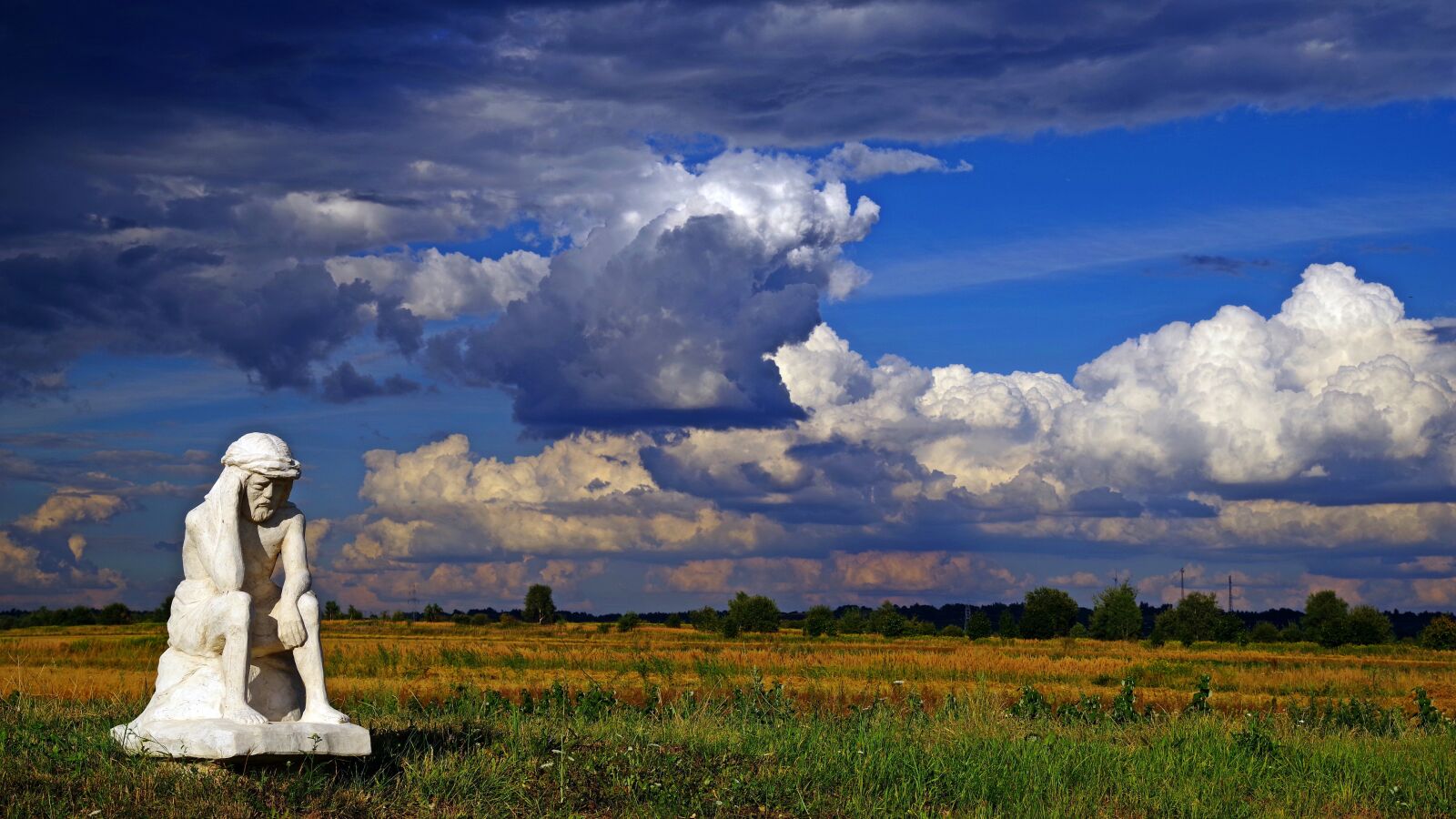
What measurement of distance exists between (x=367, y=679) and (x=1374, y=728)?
19.3m

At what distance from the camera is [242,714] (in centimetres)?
829

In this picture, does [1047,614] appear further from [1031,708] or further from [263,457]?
[263,457]

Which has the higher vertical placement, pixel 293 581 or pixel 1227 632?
pixel 293 581

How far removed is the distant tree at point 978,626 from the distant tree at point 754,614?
12.6 meters

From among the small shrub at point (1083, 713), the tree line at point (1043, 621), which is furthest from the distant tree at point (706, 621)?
the small shrub at point (1083, 713)

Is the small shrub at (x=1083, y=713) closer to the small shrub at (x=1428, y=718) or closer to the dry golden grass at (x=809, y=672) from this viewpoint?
the dry golden grass at (x=809, y=672)

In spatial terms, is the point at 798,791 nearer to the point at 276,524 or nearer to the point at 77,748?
the point at 276,524

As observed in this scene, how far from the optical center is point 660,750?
1073 centimetres

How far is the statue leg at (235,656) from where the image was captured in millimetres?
8344

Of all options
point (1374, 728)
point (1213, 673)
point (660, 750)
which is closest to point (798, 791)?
point (660, 750)

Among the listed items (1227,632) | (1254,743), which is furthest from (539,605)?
(1254,743)

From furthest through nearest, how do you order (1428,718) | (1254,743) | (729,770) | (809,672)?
1. (809,672)
2. (1428,718)
3. (1254,743)
4. (729,770)

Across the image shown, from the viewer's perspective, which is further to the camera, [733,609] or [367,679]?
[733,609]

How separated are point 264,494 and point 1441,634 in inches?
2948
